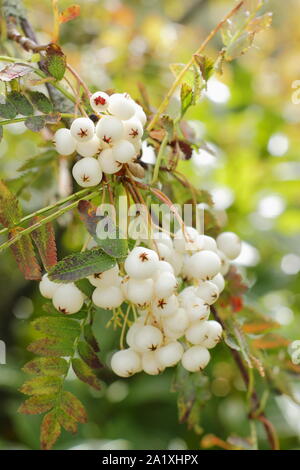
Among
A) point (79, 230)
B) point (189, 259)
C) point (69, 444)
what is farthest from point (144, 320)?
point (69, 444)

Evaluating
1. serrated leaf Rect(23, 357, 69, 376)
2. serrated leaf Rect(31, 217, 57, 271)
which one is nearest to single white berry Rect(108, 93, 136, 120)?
serrated leaf Rect(31, 217, 57, 271)

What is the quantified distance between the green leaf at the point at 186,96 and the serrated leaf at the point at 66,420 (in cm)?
27

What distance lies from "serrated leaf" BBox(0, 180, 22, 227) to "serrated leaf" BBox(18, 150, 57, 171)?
201mm

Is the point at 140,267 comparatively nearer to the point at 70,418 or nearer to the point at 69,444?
the point at 70,418

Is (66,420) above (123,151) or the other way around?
the other way around

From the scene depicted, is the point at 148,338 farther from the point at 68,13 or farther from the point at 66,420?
the point at 68,13

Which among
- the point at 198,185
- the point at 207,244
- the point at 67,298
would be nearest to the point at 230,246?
the point at 207,244

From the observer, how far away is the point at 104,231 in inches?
17.2

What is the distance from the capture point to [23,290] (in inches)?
46.2

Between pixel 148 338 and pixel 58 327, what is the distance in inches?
3.4

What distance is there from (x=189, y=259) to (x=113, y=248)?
8 cm

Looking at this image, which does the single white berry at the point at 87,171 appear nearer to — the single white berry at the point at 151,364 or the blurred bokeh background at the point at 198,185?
the single white berry at the point at 151,364

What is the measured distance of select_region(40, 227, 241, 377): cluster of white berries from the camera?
429mm

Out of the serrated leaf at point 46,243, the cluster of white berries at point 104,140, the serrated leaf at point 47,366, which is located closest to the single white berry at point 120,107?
the cluster of white berries at point 104,140
